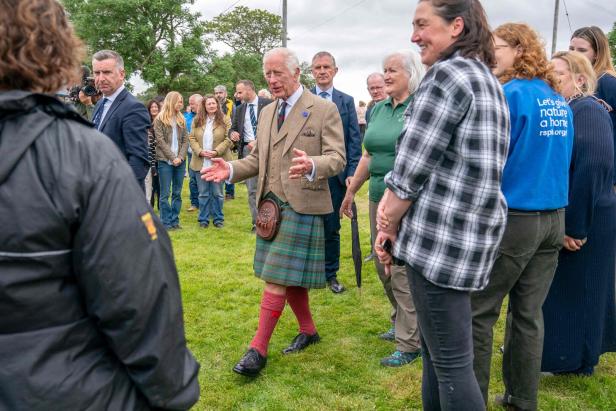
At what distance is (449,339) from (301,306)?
82.8 inches

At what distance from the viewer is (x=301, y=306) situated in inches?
169

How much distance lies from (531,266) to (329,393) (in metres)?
1.50

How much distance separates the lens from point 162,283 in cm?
142

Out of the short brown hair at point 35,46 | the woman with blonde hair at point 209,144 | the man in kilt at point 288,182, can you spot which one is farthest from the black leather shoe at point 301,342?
the woman with blonde hair at point 209,144

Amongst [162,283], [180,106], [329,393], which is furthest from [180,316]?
[180,106]

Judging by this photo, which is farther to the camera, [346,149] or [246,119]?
[246,119]

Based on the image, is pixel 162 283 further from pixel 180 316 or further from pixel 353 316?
pixel 353 316

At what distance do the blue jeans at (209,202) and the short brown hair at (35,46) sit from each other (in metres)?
8.07

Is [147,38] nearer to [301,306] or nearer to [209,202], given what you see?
[209,202]

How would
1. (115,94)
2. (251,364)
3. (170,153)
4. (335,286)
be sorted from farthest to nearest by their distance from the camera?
(170,153)
(335,286)
(115,94)
(251,364)

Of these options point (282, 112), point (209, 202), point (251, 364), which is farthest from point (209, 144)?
point (251, 364)

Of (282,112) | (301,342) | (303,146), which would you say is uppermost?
(282,112)

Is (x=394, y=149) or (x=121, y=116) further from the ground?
(x=121, y=116)

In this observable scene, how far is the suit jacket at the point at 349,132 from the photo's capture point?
19.2 ft
